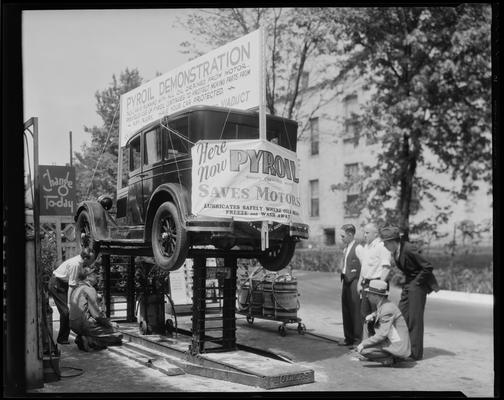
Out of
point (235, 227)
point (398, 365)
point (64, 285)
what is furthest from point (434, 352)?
point (64, 285)

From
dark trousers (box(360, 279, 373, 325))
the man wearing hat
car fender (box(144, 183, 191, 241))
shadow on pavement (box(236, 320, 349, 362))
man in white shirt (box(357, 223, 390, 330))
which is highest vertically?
car fender (box(144, 183, 191, 241))

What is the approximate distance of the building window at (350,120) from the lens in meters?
19.1

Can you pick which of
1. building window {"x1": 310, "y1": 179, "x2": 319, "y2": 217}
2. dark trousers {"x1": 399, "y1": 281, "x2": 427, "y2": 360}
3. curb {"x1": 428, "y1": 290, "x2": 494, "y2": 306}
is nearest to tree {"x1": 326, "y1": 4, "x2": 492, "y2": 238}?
curb {"x1": 428, "y1": 290, "x2": 494, "y2": 306}

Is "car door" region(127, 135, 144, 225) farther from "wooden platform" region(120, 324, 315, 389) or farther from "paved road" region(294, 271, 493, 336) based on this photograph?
"paved road" region(294, 271, 493, 336)

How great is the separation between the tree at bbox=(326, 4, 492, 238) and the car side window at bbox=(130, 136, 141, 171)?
31.4 ft

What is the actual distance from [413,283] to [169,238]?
3.64m

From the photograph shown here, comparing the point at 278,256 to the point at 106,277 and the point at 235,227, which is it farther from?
the point at 106,277

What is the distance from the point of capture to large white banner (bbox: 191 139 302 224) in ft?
25.0

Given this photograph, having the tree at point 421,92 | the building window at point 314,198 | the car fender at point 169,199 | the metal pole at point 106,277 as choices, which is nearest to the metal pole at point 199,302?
the car fender at point 169,199

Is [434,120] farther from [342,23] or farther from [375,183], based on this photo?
→ [342,23]

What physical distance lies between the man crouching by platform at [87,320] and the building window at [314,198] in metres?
20.6

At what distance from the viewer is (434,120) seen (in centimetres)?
1794
